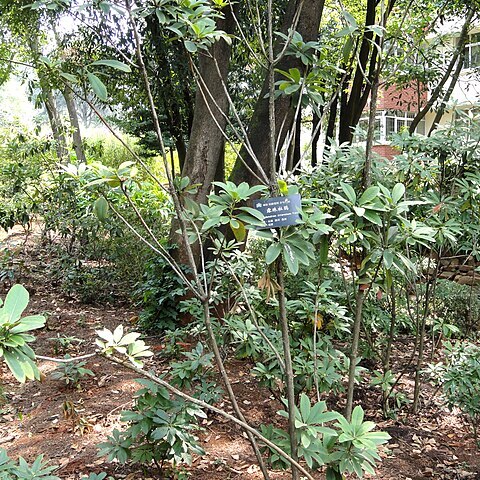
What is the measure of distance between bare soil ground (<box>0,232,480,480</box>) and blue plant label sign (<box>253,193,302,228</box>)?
1557mm

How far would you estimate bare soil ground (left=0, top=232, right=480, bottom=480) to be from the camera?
2.69 metres

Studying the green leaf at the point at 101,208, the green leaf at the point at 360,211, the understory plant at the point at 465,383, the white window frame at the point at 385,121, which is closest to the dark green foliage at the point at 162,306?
the white window frame at the point at 385,121

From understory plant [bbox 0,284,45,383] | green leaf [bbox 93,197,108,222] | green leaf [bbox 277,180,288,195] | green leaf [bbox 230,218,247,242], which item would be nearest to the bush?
green leaf [bbox 277,180,288,195]

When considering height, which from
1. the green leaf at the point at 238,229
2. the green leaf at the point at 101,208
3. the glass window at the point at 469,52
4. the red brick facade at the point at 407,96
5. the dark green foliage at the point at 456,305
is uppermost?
the glass window at the point at 469,52

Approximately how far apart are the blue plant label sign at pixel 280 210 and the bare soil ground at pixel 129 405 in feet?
5.11

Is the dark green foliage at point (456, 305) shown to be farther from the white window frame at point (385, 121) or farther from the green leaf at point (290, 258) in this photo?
the green leaf at point (290, 258)

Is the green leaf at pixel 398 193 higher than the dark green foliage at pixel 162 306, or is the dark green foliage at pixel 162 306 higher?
the green leaf at pixel 398 193

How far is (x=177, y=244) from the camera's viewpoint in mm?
4613

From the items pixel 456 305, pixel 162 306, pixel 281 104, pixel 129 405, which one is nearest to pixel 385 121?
pixel 456 305

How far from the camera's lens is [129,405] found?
10.8ft

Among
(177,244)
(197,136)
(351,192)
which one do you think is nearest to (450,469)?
(351,192)

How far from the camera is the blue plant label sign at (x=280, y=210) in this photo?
5.31 ft

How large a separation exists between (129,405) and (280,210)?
7.28ft

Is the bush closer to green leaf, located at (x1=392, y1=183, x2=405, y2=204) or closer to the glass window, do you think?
green leaf, located at (x1=392, y1=183, x2=405, y2=204)
